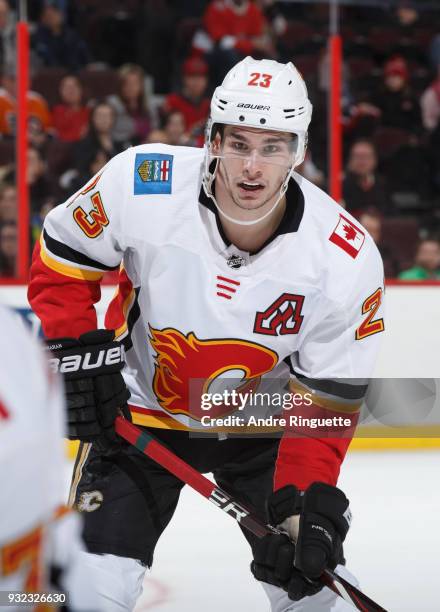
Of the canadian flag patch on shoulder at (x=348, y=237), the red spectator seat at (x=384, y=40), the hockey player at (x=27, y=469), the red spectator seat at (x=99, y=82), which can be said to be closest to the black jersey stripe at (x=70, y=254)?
the canadian flag patch on shoulder at (x=348, y=237)

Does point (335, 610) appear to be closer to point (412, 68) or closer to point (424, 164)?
point (424, 164)

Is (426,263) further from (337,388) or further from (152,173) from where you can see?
(152,173)

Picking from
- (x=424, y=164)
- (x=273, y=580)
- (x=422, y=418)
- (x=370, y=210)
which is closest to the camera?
(x=273, y=580)

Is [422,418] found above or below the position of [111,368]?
below

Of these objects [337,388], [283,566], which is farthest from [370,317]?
[283,566]

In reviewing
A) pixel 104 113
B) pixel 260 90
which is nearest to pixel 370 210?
pixel 104 113

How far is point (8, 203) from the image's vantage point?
12.9 feet

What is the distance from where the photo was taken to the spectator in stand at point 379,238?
4.32 metres

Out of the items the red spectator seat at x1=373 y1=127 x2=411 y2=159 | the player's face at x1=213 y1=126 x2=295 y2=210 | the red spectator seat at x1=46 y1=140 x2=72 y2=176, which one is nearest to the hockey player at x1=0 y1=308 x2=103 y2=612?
the player's face at x1=213 y1=126 x2=295 y2=210

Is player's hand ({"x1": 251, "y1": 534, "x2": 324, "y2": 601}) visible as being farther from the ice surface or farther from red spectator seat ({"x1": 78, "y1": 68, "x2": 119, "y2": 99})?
red spectator seat ({"x1": 78, "y1": 68, "x2": 119, "y2": 99})

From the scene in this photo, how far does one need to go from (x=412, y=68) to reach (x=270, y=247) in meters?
3.71

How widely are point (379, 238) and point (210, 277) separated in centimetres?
232

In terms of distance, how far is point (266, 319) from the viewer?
2.19 m

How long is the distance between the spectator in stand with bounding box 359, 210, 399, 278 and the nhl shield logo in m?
2.17
